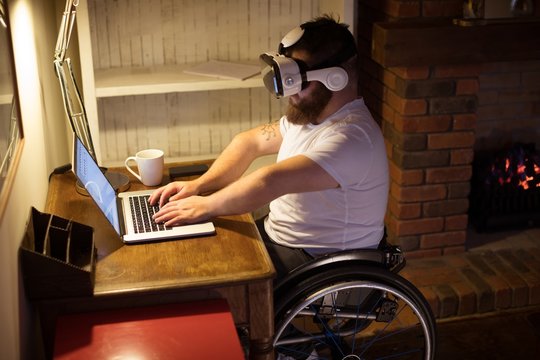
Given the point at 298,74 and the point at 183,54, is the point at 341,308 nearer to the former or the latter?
the point at 298,74

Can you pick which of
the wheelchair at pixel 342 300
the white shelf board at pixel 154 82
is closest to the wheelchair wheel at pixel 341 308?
the wheelchair at pixel 342 300

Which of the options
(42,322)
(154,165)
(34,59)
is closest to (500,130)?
(154,165)

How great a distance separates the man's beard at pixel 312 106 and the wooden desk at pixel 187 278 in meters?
0.41

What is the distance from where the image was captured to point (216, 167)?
247cm

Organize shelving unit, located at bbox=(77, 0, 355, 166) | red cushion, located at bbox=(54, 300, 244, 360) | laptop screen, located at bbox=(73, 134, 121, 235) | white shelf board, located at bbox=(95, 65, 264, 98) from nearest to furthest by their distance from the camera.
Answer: red cushion, located at bbox=(54, 300, 244, 360), laptop screen, located at bbox=(73, 134, 121, 235), white shelf board, located at bbox=(95, 65, 264, 98), shelving unit, located at bbox=(77, 0, 355, 166)

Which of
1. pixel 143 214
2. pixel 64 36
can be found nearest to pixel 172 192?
pixel 143 214

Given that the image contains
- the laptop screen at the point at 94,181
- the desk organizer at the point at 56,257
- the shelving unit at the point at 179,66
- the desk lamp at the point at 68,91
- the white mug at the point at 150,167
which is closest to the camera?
the desk organizer at the point at 56,257

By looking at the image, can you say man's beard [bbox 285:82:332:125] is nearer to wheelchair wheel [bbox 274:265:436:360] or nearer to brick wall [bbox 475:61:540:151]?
wheelchair wheel [bbox 274:265:436:360]

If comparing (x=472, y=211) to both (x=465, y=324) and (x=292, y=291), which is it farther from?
(x=292, y=291)

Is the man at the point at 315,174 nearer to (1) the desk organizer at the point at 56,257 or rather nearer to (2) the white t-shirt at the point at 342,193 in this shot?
(2) the white t-shirt at the point at 342,193

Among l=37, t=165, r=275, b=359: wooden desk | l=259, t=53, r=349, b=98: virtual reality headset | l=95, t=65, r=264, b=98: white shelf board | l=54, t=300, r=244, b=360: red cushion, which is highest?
l=259, t=53, r=349, b=98: virtual reality headset

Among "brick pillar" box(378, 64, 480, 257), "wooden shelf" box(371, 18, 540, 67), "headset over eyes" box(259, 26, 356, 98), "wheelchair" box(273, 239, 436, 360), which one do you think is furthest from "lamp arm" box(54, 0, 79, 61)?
"brick pillar" box(378, 64, 480, 257)

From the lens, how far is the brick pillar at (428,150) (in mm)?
2990

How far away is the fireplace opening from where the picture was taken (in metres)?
3.34
